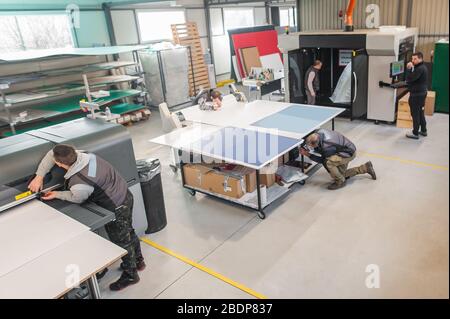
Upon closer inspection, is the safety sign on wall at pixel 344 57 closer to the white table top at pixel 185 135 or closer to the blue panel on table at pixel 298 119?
the blue panel on table at pixel 298 119

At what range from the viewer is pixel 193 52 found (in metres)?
11.4

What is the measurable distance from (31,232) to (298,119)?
369cm

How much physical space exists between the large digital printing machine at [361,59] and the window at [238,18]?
572 centimetres

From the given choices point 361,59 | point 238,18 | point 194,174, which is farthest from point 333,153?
point 238,18

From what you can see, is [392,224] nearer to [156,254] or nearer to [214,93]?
[156,254]

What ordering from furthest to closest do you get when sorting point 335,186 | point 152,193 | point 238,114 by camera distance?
point 238,114 → point 335,186 → point 152,193

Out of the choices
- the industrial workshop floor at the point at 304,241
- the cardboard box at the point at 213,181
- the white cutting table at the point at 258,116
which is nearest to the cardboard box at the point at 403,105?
the industrial workshop floor at the point at 304,241

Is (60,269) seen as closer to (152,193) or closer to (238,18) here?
(152,193)

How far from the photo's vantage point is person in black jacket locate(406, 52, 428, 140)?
18.7 ft

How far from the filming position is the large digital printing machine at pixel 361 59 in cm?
665

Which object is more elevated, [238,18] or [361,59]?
[238,18]

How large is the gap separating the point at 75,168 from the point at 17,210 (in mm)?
650

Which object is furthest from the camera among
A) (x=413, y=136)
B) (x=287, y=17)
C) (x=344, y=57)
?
(x=287, y=17)
